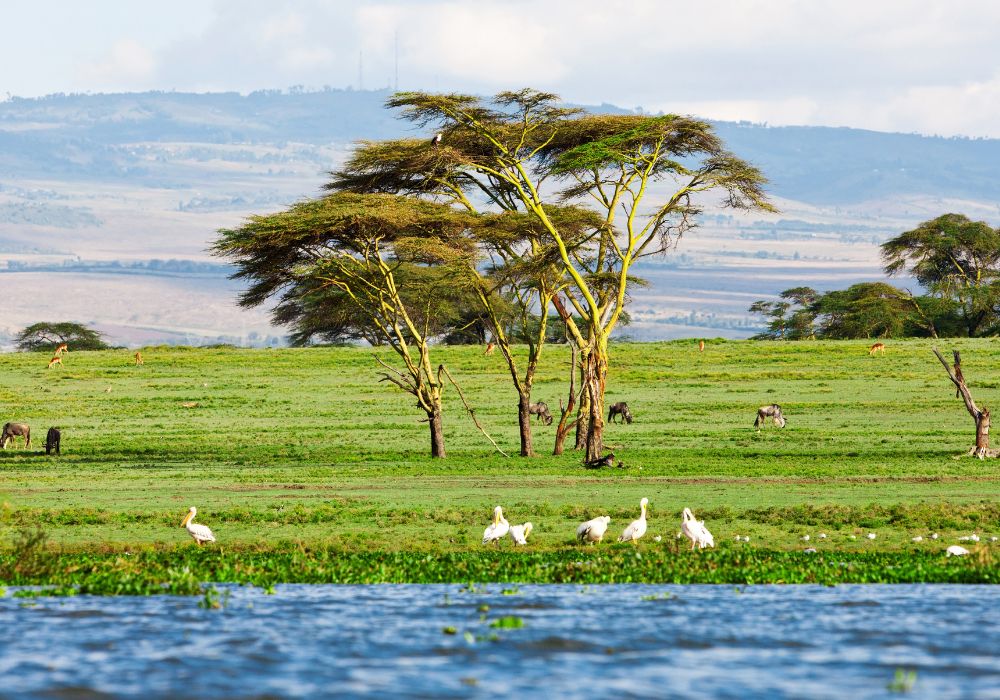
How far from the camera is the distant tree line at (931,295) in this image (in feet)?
306

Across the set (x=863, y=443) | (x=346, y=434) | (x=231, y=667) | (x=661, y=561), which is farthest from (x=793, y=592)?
(x=346, y=434)

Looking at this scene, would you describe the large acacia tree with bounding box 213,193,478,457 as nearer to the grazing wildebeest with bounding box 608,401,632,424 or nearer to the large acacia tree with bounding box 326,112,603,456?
the large acacia tree with bounding box 326,112,603,456

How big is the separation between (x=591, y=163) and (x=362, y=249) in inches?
254

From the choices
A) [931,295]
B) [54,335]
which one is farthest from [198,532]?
[931,295]

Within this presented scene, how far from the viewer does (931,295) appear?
108m

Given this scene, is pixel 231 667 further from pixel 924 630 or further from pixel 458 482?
pixel 458 482

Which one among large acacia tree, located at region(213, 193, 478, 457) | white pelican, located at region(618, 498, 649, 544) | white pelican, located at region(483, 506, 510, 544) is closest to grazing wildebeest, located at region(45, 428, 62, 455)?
large acacia tree, located at region(213, 193, 478, 457)

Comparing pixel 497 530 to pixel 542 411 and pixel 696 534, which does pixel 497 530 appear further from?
pixel 542 411

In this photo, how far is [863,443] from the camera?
41812 millimetres

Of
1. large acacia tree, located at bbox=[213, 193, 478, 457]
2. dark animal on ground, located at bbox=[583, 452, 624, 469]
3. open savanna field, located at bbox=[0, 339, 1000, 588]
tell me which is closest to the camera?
open savanna field, located at bbox=[0, 339, 1000, 588]

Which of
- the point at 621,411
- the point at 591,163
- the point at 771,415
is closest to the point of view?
the point at 591,163

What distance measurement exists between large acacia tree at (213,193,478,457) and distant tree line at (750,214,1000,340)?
55431 millimetres

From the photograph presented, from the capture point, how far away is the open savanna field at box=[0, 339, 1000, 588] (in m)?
22.0

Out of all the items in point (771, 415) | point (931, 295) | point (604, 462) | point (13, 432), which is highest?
point (931, 295)
